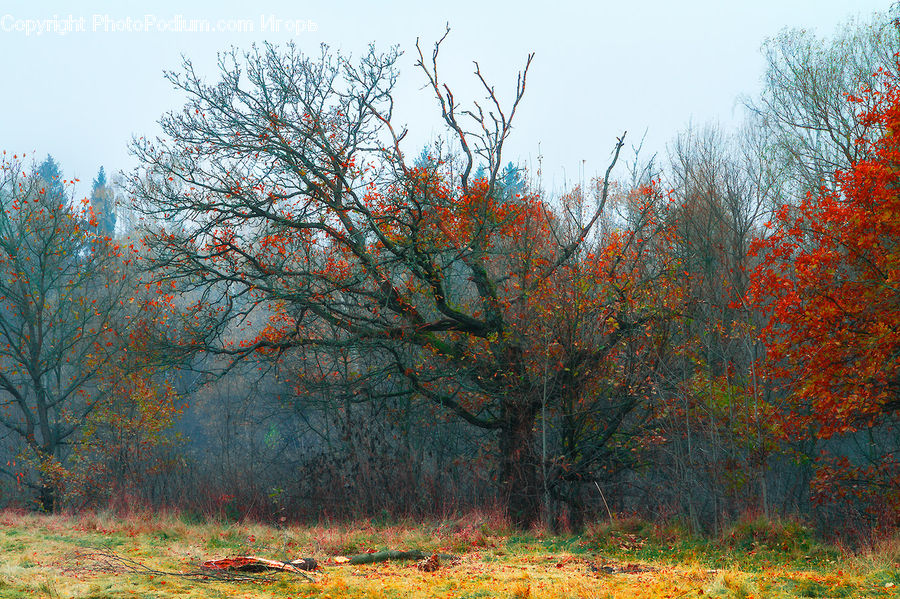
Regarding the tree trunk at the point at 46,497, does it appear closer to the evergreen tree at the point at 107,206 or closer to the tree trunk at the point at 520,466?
the tree trunk at the point at 520,466

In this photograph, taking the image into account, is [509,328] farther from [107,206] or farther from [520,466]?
[107,206]

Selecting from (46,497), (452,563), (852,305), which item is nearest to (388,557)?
(452,563)

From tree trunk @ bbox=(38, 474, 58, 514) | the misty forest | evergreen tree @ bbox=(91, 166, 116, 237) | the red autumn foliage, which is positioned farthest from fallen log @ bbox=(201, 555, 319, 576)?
evergreen tree @ bbox=(91, 166, 116, 237)

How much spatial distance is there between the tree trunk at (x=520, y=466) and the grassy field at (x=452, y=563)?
231cm

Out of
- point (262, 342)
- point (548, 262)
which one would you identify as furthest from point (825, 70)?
point (262, 342)

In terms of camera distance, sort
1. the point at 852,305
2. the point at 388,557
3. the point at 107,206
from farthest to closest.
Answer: the point at 107,206 < the point at 852,305 < the point at 388,557

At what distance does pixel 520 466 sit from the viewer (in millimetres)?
12539

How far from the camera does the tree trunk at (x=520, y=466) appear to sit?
40.2ft

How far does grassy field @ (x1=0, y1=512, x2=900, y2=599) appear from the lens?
5395 millimetres

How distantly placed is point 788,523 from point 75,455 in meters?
17.2

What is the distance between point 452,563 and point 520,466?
5.39m

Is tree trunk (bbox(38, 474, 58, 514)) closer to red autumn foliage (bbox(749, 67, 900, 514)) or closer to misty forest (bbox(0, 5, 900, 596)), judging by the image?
misty forest (bbox(0, 5, 900, 596))

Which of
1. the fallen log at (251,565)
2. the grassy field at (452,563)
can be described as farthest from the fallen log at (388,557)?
the fallen log at (251,565)

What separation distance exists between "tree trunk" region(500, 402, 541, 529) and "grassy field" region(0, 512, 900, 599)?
7.58 ft
